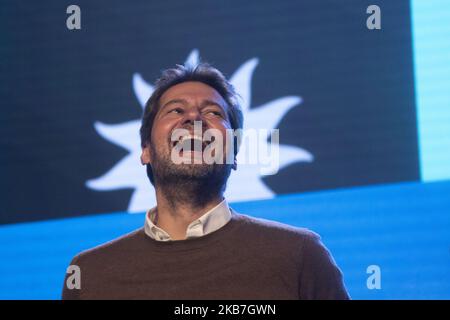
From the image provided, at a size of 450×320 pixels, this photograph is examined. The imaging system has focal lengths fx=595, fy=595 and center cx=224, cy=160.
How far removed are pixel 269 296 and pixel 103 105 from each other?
115 cm

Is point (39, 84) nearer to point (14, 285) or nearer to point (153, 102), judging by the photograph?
point (153, 102)

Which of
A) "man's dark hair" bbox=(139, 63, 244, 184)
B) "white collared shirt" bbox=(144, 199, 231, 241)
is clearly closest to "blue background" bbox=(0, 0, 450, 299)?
"man's dark hair" bbox=(139, 63, 244, 184)

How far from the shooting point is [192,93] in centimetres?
200

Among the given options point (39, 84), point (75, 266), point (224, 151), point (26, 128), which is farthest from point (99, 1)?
point (75, 266)

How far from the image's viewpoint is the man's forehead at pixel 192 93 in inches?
78.4

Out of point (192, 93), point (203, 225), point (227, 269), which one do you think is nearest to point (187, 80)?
point (192, 93)

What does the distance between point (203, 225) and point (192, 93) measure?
0.47m

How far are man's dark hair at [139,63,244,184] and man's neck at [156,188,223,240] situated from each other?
0.19 meters

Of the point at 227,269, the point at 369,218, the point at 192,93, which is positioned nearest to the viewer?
the point at 227,269

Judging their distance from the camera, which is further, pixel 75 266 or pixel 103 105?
pixel 103 105

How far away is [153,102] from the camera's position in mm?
2105

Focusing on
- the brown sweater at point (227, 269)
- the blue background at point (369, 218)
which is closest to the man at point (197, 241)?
the brown sweater at point (227, 269)

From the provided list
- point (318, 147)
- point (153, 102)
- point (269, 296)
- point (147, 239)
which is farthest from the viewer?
point (318, 147)

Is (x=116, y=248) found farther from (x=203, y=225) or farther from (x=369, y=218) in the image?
(x=369, y=218)
